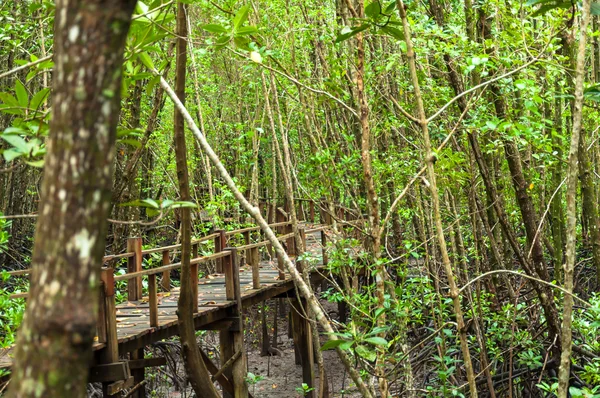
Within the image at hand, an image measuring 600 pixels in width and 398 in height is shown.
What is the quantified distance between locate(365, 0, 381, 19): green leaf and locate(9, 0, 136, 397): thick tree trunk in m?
1.67

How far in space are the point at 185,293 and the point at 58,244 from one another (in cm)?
375

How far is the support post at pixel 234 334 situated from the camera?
8.05 m

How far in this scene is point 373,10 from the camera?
99.0 inches

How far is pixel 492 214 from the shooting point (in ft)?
26.8

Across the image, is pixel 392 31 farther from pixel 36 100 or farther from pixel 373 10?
pixel 36 100

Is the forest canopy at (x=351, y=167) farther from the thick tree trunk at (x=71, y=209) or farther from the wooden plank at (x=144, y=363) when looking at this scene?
the wooden plank at (x=144, y=363)

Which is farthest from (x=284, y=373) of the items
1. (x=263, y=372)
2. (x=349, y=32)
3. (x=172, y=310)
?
(x=349, y=32)

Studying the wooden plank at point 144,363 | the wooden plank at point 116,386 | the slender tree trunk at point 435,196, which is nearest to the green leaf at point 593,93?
the slender tree trunk at point 435,196

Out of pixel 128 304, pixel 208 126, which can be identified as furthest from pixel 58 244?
pixel 208 126

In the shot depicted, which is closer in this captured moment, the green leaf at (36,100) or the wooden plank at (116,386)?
the green leaf at (36,100)

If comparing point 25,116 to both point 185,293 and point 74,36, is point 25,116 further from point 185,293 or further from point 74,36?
point 185,293

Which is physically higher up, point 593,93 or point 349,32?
point 349,32

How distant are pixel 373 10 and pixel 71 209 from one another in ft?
6.08

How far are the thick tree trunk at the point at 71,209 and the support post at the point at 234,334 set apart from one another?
7084 millimetres
